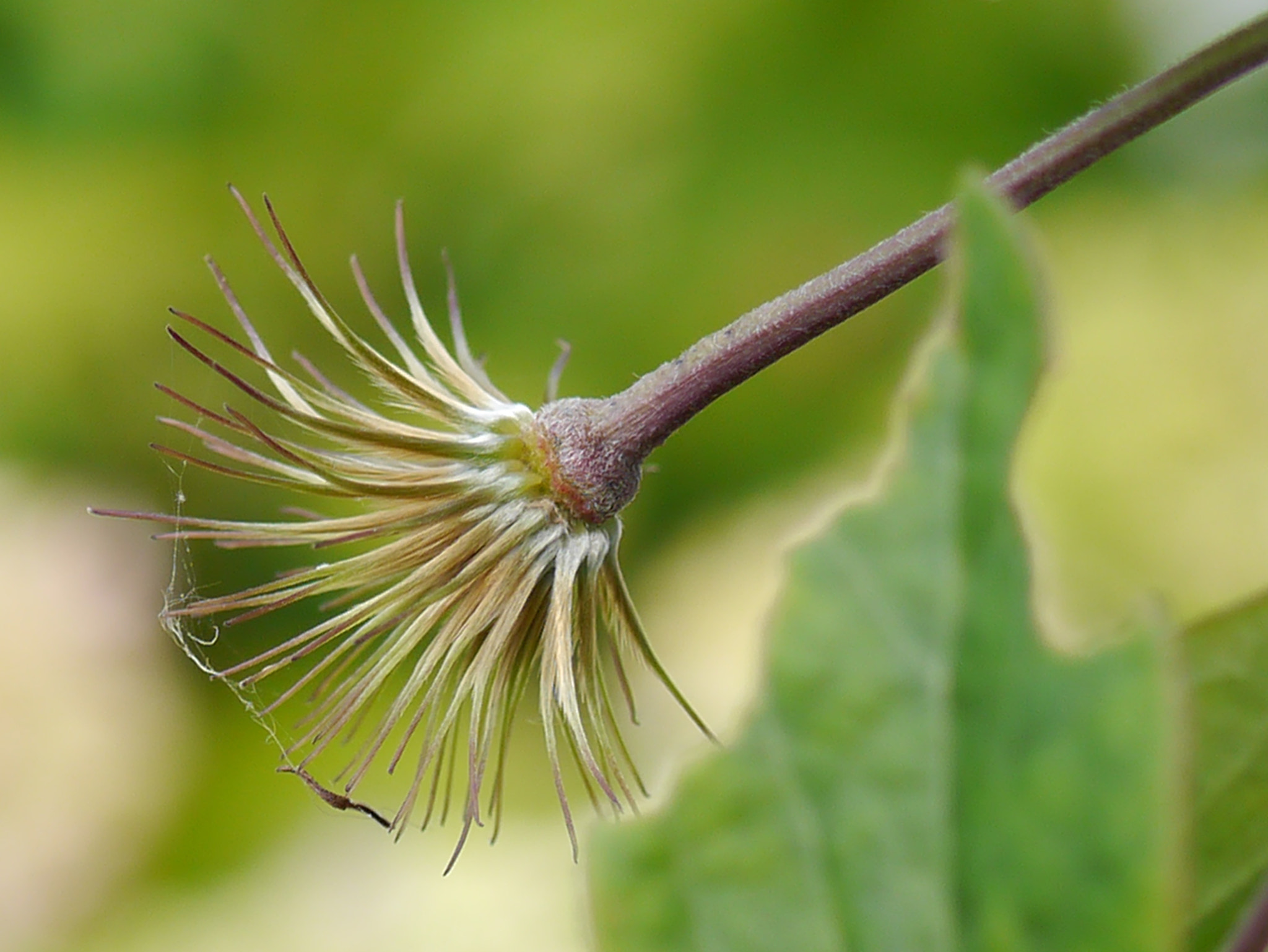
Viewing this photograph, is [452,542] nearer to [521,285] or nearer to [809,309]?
[809,309]

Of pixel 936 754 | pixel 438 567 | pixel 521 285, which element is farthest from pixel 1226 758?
pixel 521 285

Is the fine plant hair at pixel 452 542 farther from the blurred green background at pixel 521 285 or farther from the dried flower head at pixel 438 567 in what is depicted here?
the blurred green background at pixel 521 285

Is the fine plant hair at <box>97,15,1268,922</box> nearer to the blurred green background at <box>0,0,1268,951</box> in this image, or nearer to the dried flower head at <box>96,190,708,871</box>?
the dried flower head at <box>96,190,708,871</box>

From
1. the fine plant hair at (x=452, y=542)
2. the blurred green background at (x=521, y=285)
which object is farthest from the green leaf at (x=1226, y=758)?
the blurred green background at (x=521, y=285)

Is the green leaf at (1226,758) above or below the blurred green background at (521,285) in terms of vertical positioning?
below

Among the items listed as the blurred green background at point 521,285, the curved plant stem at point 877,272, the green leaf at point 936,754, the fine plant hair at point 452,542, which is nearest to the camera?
the green leaf at point 936,754

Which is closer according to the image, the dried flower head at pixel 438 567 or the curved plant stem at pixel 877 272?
the curved plant stem at pixel 877 272

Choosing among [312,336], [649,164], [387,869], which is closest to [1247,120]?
[649,164]
